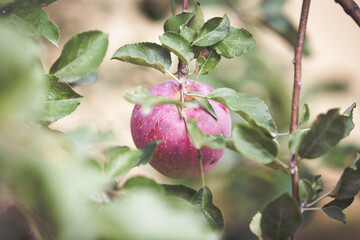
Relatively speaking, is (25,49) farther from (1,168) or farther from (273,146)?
(273,146)

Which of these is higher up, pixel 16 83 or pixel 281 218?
pixel 16 83

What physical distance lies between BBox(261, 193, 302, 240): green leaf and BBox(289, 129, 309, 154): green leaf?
70 millimetres

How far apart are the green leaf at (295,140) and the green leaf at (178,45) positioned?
0.17m

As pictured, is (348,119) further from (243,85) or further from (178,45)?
(243,85)

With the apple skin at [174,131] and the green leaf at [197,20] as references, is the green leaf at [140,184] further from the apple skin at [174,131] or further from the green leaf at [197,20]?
the green leaf at [197,20]

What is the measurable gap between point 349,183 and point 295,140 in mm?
82

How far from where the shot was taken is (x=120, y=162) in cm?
43

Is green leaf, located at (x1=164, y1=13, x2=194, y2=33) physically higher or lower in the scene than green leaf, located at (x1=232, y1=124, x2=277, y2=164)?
higher

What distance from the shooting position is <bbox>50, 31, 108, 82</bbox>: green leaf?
1.84 feet

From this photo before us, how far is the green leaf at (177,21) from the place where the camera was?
57cm

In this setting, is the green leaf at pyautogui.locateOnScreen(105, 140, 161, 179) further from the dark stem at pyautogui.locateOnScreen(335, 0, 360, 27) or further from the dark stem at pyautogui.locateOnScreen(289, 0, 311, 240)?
the dark stem at pyautogui.locateOnScreen(335, 0, 360, 27)

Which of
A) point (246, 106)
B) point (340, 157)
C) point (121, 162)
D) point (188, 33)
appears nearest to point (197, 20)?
point (188, 33)

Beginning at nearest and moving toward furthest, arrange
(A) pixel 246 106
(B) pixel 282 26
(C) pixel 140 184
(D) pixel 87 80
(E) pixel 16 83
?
1. (E) pixel 16 83
2. (C) pixel 140 184
3. (A) pixel 246 106
4. (D) pixel 87 80
5. (B) pixel 282 26

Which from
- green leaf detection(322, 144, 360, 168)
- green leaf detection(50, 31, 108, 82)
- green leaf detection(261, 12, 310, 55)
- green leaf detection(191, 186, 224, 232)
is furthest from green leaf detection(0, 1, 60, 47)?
green leaf detection(322, 144, 360, 168)
